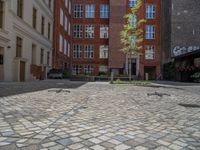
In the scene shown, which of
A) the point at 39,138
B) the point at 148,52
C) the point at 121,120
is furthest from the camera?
the point at 148,52

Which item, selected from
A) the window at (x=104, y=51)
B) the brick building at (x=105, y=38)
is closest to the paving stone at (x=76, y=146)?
the brick building at (x=105, y=38)

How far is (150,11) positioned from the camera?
5028 cm

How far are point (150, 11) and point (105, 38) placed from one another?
10834mm

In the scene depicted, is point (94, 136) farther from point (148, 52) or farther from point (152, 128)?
point (148, 52)

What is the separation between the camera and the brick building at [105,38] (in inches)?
1946

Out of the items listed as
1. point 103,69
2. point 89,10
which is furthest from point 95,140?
point 89,10

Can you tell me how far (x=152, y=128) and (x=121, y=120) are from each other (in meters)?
0.92

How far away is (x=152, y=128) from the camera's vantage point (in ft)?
16.4

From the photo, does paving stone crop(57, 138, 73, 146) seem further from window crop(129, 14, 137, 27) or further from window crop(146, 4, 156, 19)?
window crop(146, 4, 156, 19)

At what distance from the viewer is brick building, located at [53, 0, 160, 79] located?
162 feet

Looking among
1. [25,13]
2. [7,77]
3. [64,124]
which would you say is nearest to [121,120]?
[64,124]

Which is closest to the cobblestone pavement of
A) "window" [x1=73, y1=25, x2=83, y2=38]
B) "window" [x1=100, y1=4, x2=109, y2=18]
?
"window" [x1=73, y1=25, x2=83, y2=38]

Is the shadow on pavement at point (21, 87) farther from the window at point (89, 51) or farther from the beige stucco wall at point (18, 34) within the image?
the window at point (89, 51)

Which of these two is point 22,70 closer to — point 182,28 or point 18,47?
point 18,47
